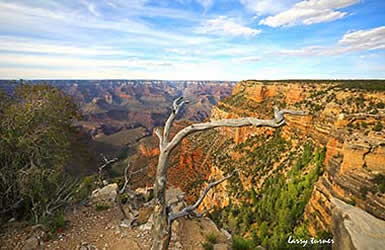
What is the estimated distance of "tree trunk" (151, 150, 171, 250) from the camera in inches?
159

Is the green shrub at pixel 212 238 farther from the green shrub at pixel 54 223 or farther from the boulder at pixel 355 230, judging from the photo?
the green shrub at pixel 54 223

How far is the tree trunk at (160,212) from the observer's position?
4047 mm

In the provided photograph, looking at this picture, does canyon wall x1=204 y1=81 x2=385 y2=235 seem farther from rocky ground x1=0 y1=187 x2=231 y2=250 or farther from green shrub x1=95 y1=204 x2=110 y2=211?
green shrub x1=95 y1=204 x2=110 y2=211

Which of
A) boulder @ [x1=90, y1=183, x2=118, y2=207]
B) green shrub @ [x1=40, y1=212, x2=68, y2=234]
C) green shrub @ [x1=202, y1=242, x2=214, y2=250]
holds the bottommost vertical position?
boulder @ [x1=90, y1=183, x2=118, y2=207]

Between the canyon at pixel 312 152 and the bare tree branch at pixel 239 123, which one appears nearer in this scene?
the bare tree branch at pixel 239 123

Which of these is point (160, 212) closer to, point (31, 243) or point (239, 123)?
point (239, 123)

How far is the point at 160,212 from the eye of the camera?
4094mm

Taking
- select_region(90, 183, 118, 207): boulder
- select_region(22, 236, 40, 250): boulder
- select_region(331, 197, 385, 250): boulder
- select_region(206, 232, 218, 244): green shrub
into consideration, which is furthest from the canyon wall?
select_region(90, 183, 118, 207): boulder

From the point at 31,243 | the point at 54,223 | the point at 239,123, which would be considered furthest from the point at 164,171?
the point at 54,223

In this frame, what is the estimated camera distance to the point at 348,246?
4051mm

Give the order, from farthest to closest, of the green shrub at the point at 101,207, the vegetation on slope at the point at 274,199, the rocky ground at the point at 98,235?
the vegetation on slope at the point at 274,199
the green shrub at the point at 101,207
the rocky ground at the point at 98,235

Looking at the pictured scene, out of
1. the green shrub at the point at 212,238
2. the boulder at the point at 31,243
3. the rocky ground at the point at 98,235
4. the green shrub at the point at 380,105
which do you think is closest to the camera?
the boulder at the point at 31,243

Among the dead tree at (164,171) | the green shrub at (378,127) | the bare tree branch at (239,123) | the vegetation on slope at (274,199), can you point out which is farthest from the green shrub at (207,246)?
the green shrub at (378,127)

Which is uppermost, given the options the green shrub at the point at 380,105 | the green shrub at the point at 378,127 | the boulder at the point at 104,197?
the green shrub at the point at 380,105
